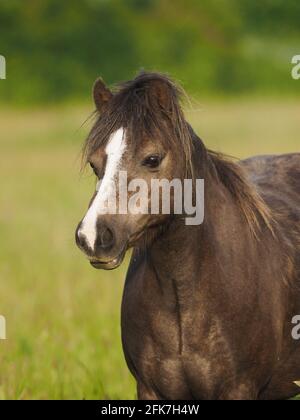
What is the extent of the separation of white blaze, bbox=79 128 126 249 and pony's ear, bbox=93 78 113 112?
43 centimetres

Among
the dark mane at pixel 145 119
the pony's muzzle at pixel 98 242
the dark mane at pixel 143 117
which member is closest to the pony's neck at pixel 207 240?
the dark mane at pixel 145 119

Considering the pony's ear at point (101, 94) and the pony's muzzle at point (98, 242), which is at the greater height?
the pony's ear at point (101, 94)

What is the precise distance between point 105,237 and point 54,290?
6399mm

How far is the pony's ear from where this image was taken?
4.57m

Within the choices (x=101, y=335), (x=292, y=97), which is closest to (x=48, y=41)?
(x=292, y=97)

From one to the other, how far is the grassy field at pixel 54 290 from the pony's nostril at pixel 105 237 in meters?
0.66

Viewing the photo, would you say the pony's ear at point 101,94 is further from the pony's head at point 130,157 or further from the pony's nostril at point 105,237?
the pony's nostril at point 105,237

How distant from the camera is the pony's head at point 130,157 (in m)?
3.93

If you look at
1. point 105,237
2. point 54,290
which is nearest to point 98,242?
point 105,237

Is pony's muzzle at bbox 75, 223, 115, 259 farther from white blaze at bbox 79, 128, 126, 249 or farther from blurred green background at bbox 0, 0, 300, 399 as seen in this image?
blurred green background at bbox 0, 0, 300, 399

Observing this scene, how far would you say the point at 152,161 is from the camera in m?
4.16

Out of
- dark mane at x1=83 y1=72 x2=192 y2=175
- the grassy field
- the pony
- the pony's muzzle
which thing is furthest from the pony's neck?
the pony's muzzle

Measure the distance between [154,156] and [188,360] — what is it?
3.55ft

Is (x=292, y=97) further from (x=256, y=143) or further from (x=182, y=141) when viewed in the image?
(x=182, y=141)
